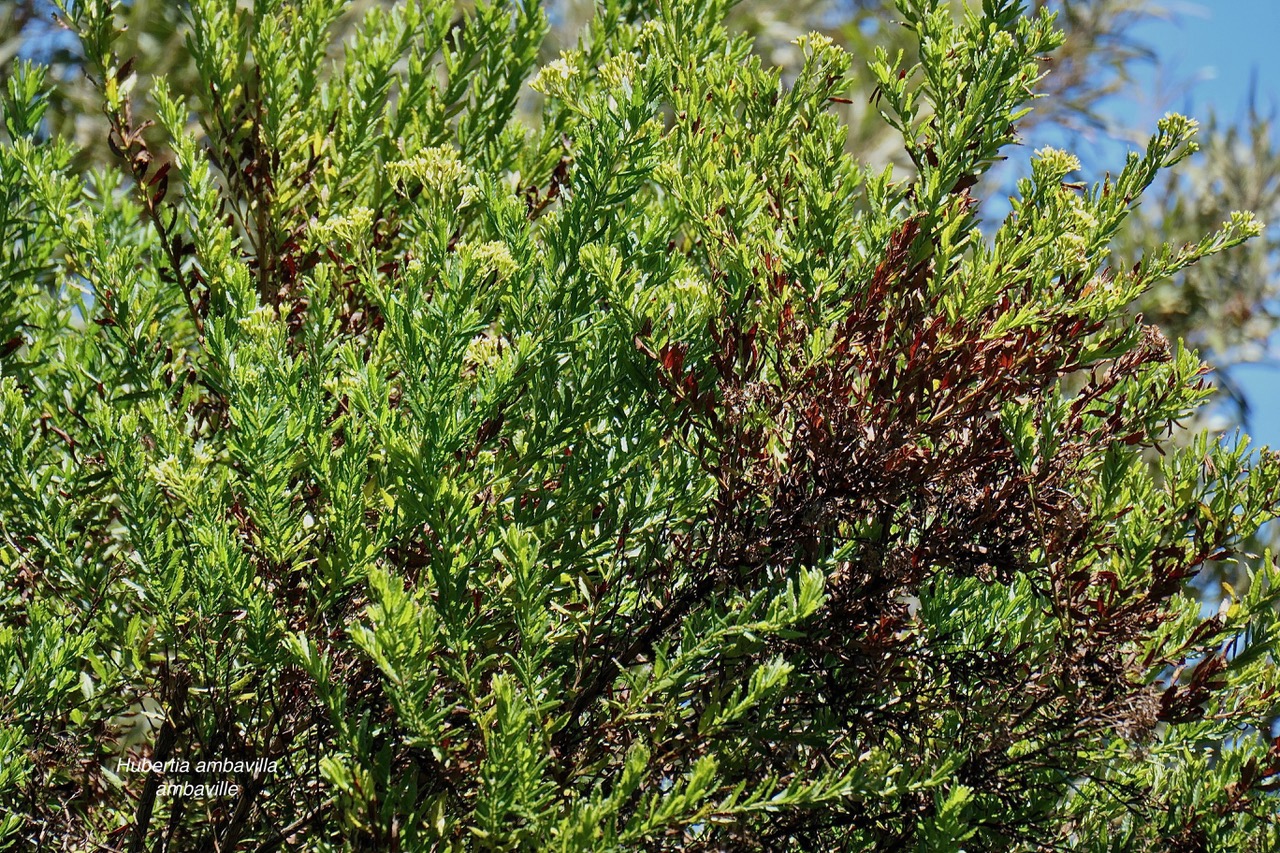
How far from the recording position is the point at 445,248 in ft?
7.13

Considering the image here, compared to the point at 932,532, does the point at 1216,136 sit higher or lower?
higher

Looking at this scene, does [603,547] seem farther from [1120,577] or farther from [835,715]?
[1120,577]

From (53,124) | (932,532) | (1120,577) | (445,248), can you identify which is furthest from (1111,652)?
(53,124)

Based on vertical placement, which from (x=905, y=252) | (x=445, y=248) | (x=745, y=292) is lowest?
(x=445, y=248)

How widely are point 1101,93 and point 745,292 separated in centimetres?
1075

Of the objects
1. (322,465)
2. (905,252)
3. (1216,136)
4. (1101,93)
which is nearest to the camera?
(322,465)

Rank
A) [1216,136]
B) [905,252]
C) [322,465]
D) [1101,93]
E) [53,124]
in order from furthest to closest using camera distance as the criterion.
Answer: [1101,93], [1216,136], [53,124], [905,252], [322,465]

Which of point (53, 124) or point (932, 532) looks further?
point (53, 124)

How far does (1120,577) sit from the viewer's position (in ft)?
7.44

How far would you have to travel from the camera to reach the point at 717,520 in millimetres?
2211

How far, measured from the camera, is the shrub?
208cm

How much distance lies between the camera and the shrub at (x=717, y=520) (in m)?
2.08

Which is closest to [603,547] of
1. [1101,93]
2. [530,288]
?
[530,288]

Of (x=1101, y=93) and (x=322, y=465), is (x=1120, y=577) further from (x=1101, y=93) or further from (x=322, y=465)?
(x=1101, y=93)
